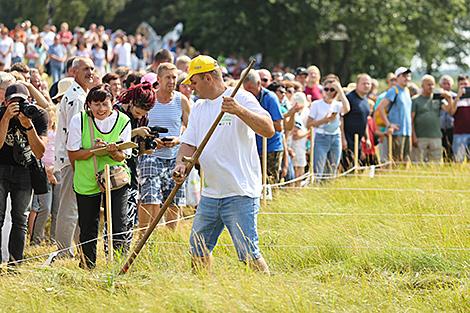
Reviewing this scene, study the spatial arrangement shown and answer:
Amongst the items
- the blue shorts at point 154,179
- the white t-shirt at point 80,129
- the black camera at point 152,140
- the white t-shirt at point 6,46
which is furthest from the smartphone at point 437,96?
the white t-shirt at point 6,46

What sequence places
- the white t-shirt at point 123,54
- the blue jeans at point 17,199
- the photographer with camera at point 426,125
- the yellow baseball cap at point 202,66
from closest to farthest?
the yellow baseball cap at point 202,66 < the blue jeans at point 17,199 < the photographer with camera at point 426,125 < the white t-shirt at point 123,54

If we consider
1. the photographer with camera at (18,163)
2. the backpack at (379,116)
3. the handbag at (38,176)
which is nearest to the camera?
the photographer with camera at (18,163)

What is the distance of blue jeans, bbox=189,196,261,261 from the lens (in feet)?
25.3

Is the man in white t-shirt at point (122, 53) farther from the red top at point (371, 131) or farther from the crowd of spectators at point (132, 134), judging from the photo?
the red top at point (371, 131)

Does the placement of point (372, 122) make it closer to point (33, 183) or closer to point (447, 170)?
point (447, 170)

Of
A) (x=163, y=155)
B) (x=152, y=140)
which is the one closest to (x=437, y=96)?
(x=163, y=155)

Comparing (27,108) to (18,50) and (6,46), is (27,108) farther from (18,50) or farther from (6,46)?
(18,50)

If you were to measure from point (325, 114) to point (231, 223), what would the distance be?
23.4 ft

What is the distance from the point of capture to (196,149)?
7.86 meters

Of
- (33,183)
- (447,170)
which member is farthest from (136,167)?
(447,170)

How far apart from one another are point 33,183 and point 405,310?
3784 mm

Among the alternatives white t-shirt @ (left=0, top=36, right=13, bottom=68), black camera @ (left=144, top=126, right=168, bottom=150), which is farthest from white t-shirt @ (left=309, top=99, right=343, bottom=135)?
white t-shirt @ (left=0, top=36, right=13, bottom=68)

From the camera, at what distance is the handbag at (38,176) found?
917 cm

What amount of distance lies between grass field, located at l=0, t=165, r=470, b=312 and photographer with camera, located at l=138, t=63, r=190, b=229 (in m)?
0.36
